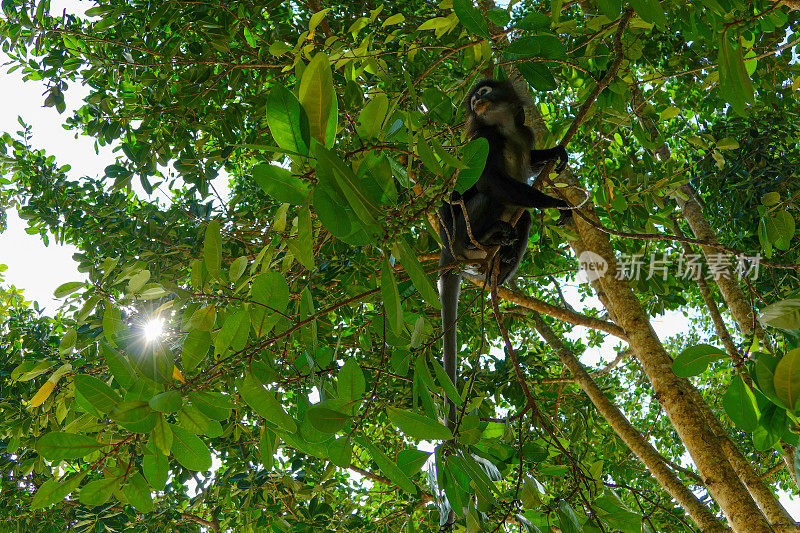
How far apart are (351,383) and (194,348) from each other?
1.00 feet

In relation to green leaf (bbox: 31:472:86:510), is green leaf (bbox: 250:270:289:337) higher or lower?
higher

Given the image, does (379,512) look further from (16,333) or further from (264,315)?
(264,315)

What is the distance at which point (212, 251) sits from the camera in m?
1.13

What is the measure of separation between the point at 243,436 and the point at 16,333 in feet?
4.07

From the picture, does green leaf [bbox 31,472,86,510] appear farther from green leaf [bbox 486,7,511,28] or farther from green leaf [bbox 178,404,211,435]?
green leaf [bbox 486,7,511,28]

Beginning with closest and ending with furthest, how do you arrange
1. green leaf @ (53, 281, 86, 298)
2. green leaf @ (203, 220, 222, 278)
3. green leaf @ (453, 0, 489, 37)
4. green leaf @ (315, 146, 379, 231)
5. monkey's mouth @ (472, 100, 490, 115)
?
1. green leaf @ (315, 146, 379, 231)
2. green leaf @ (203, 220, 222, 278)
3. green leaf @ (453, 0, 489, 37)
4. green leaf @ (53, 281, 86, 298)
5. monkey's mouth @ (472, 100, 490, 115)

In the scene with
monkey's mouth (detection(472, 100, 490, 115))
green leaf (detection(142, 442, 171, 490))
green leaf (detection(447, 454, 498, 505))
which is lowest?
green leaf (detection(447, 454, 498, 505))

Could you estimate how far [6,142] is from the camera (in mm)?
3572

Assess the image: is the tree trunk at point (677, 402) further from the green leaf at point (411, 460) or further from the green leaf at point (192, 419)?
the green leaf at point (192, 419)

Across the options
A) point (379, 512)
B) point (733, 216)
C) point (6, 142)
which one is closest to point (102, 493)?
point (379, 512)

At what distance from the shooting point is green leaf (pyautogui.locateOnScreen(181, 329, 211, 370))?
42.3 inches

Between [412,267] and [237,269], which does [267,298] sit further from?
[412,267]

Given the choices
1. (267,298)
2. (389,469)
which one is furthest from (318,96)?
(389,469)

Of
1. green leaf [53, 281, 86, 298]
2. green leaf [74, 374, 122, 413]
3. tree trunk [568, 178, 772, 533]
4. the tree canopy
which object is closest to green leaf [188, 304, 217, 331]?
the tree canopy
